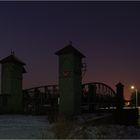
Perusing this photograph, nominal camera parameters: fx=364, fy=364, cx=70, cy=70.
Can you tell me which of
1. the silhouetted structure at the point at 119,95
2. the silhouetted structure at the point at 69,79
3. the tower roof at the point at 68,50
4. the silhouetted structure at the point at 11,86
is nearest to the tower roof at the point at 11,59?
the silhouetted structure at the point at 11,86

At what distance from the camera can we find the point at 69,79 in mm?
36500

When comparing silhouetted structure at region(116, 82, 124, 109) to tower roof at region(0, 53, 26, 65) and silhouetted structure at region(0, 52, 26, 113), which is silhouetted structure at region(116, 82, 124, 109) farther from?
tower roof at region(0, 53, 26, 65)

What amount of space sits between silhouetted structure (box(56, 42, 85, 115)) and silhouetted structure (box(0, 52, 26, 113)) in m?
8.21

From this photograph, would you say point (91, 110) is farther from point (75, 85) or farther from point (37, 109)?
point (75, 85)

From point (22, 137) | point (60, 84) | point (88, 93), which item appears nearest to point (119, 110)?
point (88, 93)

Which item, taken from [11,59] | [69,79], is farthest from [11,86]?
[69,79]

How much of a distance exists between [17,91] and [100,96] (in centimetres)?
1697

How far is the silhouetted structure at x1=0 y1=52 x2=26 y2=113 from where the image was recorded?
42.8 meters

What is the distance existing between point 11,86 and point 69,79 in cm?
983

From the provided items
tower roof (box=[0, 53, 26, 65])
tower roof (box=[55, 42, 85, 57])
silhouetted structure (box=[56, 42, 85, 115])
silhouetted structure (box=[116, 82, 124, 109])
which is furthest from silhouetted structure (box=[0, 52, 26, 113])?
silhouetted structure (box=[116, 82, 124, 109])

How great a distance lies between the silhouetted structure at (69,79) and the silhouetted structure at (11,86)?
8208 millimetres

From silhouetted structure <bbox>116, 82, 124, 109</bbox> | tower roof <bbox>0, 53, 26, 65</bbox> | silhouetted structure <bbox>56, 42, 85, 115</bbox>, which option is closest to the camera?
silhouetted structure <bbox>56, 42, 85, 115</bbox>

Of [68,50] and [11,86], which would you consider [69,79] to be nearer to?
[68,50]

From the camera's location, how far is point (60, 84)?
36969 millimetres
